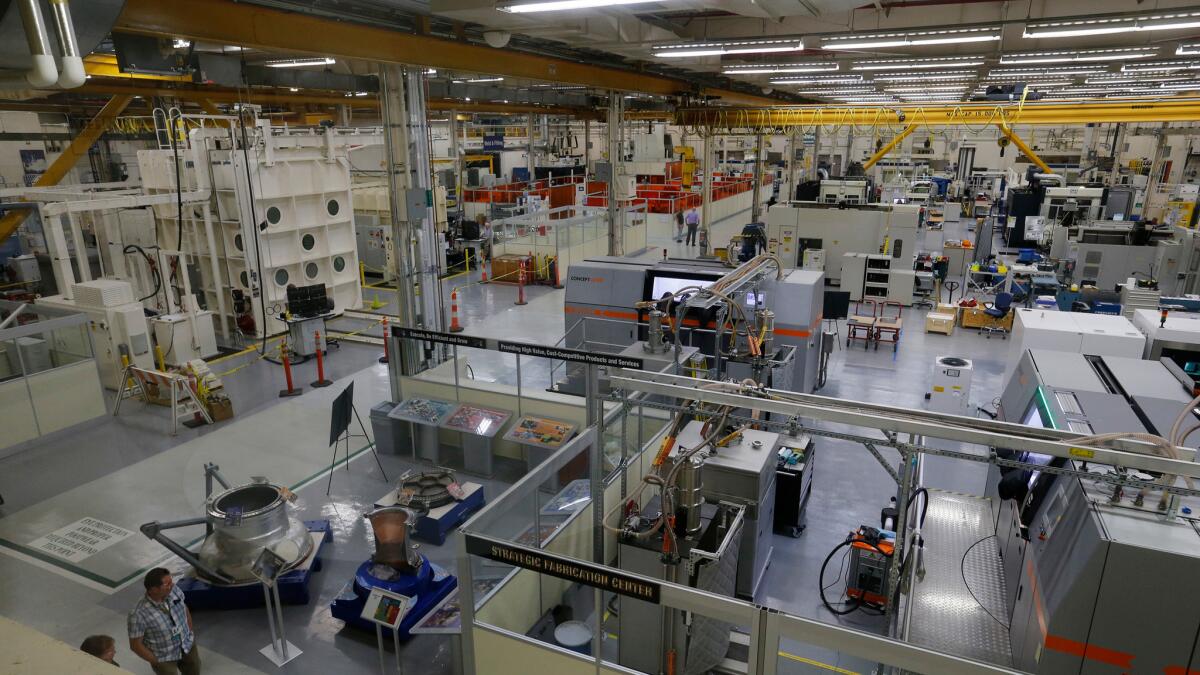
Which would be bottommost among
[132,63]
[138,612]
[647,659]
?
[647,659]

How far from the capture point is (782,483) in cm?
761

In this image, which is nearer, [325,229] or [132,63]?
[132,63]

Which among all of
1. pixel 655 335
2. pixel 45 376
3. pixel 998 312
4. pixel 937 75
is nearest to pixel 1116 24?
pixel 655 335

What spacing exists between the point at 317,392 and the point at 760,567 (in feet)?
27.3

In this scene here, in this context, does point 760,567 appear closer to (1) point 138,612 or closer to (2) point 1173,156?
(1) point 138,612

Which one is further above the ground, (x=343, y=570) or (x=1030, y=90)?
(x=1030, y=90)

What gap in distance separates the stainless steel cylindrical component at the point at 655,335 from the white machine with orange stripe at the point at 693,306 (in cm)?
127

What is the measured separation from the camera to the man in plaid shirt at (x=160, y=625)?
494cm

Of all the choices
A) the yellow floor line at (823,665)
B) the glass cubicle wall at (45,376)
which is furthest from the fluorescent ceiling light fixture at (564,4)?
the glass cubicle wall at (45,376)

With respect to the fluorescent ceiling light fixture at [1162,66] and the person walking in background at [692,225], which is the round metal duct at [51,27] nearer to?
the fluorescent ceiling light fixture at [1162,66]

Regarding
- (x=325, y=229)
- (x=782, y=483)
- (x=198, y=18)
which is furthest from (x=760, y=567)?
(x=325, y=229)

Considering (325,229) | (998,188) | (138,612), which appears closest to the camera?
(138,612)

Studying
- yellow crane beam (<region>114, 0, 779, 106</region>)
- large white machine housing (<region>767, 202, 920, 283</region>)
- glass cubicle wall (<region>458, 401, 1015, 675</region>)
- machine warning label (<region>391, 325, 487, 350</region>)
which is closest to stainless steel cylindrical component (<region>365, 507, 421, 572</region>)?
glass cubicle wall (<region>458, 401, 1015, 675</region>)

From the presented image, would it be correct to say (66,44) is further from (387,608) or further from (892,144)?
(892,144)
